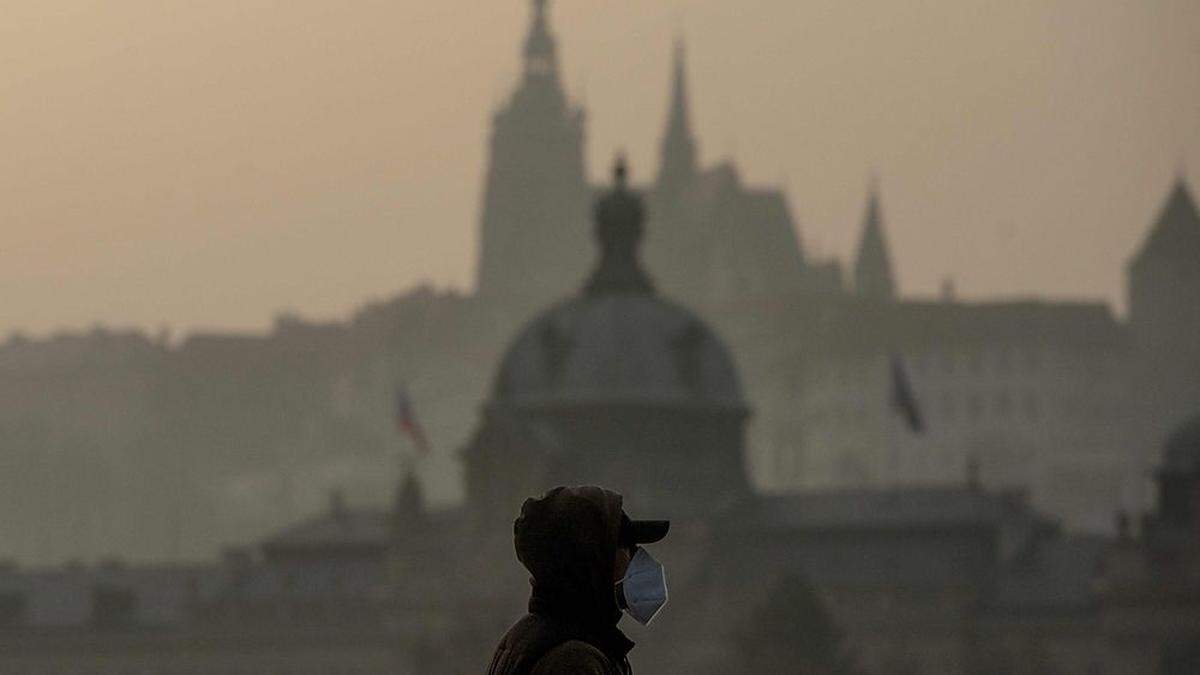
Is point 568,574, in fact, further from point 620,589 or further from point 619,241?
point 619,241

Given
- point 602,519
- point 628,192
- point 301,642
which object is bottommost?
point 301,642

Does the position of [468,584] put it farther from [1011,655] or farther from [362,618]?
[1011,655]

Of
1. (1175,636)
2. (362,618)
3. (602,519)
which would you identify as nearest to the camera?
(602,519)

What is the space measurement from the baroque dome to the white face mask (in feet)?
407

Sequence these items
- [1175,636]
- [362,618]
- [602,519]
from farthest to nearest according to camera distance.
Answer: [362,618] < [1175,636] < [602,519]

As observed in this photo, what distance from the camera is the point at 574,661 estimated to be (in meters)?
10.7

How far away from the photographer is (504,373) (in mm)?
136625

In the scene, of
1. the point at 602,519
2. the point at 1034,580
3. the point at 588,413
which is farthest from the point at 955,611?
the point at 602,519

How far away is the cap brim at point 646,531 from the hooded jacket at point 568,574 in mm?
59

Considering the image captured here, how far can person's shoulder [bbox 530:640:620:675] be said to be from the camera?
10711mm

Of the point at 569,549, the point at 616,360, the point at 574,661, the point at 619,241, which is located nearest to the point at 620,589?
the point at 569,549

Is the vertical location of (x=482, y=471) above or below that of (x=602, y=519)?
below

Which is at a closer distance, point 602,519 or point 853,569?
point 602,519

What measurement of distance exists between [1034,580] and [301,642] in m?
21.6
